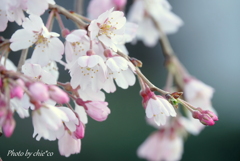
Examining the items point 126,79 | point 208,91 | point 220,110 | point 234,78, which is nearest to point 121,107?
point 220,110

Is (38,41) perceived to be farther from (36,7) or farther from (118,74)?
(118,74)

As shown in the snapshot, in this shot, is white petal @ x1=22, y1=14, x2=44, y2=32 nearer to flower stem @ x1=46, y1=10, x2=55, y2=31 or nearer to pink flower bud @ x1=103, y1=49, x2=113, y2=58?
flower stem @ x1=46, y1=10, x2=55, y2=31

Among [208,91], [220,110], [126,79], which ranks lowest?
[220,110]

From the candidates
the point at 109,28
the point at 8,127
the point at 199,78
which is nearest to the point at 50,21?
the point at 109,28

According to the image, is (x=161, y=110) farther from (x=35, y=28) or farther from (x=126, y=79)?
(x=35, y=28)

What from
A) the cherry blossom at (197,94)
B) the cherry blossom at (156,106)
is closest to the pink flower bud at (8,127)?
the cherry blossom at (156,106)
